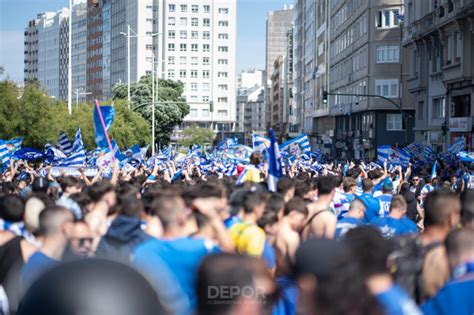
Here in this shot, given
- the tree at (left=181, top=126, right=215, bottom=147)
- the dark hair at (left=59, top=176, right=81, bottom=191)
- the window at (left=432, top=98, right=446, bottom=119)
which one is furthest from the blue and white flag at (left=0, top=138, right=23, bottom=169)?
the tree at (left=181, top=126, right=215, bottom=147)

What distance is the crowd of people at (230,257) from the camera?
2094 mm

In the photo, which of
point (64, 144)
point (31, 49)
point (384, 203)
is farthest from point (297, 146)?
point (31, 49)

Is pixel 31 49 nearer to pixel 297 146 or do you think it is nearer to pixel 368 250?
pixel 297 146

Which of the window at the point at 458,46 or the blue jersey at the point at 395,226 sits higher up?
the window at the point at 458,46

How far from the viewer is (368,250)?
441 centimetres

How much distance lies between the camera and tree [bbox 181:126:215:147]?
11562 centimetres

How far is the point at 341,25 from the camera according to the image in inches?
2795

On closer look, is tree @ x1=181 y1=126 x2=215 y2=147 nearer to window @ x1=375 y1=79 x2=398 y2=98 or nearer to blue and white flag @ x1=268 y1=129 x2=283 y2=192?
window @ x1=375 y1=79 x2=398 y2=98

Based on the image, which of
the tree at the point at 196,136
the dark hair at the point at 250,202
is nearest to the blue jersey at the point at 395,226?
the dark hair at the point at 250,202

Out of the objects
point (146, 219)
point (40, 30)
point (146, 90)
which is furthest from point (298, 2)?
point (146, 219)

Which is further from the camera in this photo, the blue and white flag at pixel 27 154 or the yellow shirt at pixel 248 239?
the blue and white flag at pixel 27 154

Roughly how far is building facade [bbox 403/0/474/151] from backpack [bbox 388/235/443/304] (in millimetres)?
29847

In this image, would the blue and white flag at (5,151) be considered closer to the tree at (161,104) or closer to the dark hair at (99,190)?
the dark hair at (99,190)

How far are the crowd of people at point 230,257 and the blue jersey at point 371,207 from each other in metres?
0.07
